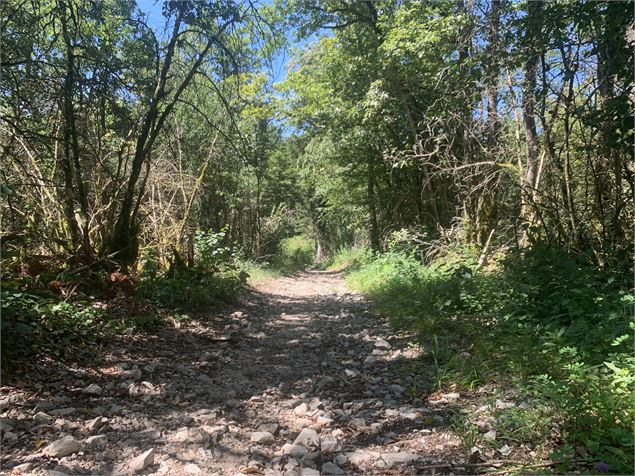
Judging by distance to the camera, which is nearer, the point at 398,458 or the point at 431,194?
the point at 398,458

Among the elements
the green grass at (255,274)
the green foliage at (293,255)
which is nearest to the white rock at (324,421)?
the green grass at (255,274)

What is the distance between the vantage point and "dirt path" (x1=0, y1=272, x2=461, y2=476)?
8.84ft

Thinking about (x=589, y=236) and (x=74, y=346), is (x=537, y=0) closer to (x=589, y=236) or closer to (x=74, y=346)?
(x=589, y=236)

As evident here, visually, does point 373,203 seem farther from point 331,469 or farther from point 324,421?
point 331,469

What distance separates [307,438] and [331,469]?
1.40 feet

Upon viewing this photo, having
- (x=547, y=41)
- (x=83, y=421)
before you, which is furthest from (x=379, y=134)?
(x=83, y=421)

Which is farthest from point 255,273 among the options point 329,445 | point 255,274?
point 329,445

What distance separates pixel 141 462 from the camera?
2.61 meters

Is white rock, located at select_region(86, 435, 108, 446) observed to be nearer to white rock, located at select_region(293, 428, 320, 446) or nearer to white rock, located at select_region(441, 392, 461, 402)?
white rock, located at select_region(293, 428, 320, 446)

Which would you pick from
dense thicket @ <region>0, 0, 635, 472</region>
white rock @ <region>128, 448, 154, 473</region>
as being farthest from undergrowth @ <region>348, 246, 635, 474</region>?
white rock @ <region>128, 448, 154, 473</region>

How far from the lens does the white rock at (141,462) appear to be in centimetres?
258

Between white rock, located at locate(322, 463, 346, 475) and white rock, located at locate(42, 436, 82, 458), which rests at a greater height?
white rock, located at locate(42, 436, 82, 458)

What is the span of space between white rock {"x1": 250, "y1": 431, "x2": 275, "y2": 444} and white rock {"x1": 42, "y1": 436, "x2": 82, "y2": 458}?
113cm

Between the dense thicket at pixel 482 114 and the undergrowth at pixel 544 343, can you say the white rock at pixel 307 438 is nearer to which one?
the undergrowth at pixel 544 343
